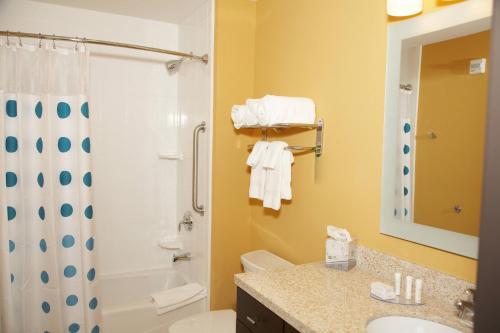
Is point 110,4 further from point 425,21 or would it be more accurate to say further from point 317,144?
A: point 425,21

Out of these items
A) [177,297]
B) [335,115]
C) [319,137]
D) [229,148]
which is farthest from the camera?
[229,148]

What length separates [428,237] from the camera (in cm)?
133

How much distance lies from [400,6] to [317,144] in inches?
30.6

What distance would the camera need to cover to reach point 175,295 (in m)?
2.30

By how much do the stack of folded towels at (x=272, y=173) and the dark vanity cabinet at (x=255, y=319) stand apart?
1.97ft

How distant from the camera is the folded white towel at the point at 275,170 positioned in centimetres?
189

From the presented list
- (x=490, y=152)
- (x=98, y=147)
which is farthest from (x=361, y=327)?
(x=98, y=147)

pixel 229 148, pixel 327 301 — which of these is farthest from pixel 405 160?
pixel 229 148

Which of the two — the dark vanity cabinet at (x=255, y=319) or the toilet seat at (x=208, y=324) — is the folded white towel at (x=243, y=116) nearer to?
the dark vanity cabinet at (x=255, y=319)

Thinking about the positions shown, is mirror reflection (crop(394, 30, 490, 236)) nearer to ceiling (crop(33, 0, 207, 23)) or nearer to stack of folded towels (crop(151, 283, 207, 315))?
stack of folded towels (crop(151, 283, 207, 315))

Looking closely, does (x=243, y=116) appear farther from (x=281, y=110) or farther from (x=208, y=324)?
(x=208, y=324)

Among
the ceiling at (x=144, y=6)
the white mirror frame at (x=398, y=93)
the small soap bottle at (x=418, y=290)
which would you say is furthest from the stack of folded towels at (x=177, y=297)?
the ceiling at (x=144, y=6)

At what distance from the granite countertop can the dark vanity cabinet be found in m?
0.04

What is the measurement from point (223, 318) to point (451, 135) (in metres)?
1.59
